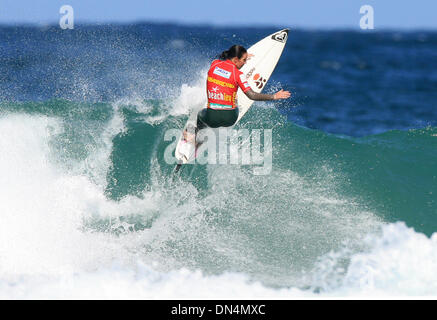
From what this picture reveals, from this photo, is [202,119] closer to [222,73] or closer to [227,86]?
[227,86]

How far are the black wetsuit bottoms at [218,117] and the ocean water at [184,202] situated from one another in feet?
2.50

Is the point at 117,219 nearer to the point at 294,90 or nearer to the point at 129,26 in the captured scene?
the point at 129,26

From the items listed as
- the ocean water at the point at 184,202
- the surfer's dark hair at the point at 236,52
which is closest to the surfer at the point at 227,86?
the surfer's dark hair at the point at 236,52

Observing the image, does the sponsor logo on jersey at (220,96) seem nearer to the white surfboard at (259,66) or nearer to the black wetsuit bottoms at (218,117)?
the black wetsuit bottoms at (218,117)

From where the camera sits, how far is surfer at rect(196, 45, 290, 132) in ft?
24.8

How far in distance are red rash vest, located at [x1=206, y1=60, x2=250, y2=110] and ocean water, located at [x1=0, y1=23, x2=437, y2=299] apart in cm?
117

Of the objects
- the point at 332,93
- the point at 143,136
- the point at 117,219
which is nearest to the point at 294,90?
the point at 332,93

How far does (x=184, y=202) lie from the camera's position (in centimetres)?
789

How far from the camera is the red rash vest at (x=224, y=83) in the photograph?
758 centimetres

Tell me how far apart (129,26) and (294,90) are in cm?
1291

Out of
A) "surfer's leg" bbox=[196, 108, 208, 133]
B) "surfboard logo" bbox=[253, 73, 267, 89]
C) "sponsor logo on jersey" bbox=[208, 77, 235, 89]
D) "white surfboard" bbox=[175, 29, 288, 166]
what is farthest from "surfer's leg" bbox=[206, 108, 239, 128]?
"surfboard logo" bbox=[253, 73, 267, 89]

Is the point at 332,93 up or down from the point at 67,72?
down

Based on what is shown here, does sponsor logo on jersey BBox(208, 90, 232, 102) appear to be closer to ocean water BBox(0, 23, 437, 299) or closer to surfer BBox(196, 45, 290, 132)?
surfer BBox(196, 45, 290, 132)

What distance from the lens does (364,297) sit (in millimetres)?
6016
